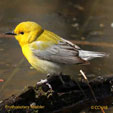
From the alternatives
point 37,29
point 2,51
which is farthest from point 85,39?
point 37,29

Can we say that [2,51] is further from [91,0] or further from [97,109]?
[91,0]

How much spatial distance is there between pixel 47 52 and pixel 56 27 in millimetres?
2995

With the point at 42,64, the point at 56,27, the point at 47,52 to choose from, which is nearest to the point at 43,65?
the point at 42,64

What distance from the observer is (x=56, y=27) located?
7.61 metres

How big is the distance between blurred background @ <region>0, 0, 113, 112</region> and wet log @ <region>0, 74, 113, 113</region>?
563 millimetres

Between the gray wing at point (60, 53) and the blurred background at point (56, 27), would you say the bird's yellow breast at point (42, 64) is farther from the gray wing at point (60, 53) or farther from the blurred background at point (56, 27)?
the blurred background at point (56, 27)

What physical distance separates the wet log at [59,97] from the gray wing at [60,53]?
0.23 meters

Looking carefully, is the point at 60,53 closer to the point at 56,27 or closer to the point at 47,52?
the point at 47,52

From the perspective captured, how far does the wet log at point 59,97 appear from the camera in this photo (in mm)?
4281

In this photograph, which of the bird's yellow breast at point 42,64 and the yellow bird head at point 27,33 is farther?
the yellow bird head at point 27,33

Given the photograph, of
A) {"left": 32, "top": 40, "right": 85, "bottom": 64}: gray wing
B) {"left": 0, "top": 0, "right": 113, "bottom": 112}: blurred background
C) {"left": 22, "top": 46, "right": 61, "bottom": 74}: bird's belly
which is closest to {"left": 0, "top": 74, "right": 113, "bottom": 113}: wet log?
{"left": 22, "top": 46, "right": 61, "bottom": 74}: bird's belly

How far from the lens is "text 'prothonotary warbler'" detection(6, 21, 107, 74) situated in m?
4.56

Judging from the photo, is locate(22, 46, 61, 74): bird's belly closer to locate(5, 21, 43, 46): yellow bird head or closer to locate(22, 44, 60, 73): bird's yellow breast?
locate(22, 44, 60, 73): bird's yellow breast

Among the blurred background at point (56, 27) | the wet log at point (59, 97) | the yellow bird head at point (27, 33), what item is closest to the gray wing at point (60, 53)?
the yellow bird head at point (27, 33)
